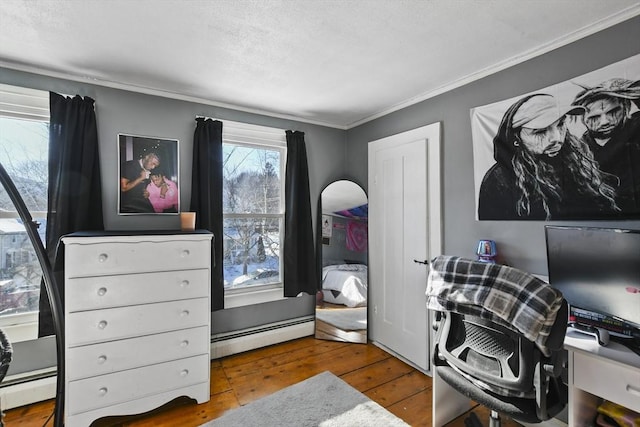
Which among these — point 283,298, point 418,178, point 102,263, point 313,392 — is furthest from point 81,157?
point 418,178

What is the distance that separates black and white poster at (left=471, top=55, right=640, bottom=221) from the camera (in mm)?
1575

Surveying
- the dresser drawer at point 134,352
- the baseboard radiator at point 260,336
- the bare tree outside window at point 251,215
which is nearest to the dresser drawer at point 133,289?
the dresser drawer at point 134,352

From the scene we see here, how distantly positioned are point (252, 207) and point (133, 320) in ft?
4.80

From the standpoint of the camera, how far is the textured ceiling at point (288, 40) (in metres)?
1.55

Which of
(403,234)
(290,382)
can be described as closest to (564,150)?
(403,234)

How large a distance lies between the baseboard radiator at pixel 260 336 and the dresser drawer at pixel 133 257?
41.6 inches

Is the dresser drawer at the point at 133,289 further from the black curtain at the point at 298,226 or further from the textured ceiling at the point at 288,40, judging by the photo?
the textured ceiling at the point at 288,40

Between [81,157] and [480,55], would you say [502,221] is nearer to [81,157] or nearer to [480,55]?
[480,55]

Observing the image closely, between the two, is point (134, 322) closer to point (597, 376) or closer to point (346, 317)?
point (346, 317)

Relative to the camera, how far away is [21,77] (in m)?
2.18

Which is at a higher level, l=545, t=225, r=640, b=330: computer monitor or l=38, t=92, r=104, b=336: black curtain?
l=38, t=92, r=104, b=336: black curtain

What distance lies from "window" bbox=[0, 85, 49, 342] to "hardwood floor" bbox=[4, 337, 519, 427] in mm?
675

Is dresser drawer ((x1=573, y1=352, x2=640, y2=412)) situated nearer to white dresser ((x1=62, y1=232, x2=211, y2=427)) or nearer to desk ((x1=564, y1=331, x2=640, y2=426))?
desk ((x1=564, y1=331, x2=640, y2=426))

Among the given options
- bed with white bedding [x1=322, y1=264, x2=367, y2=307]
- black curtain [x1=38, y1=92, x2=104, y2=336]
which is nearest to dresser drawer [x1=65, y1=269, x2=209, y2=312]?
black curtain [x1=38, y1=92, x2=104, y2=336]
